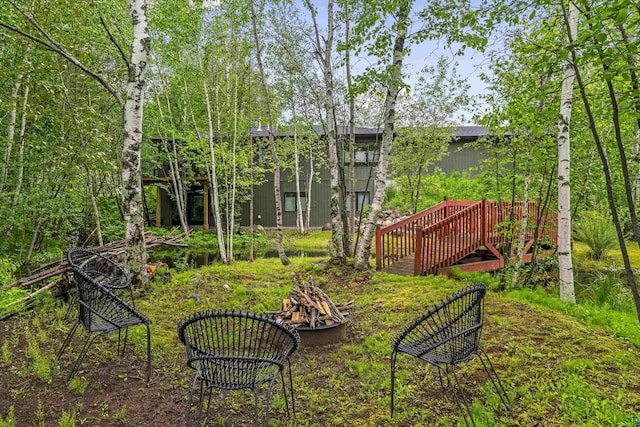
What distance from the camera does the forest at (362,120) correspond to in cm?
282

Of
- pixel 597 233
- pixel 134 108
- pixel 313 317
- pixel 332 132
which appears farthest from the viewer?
pixel 597 233

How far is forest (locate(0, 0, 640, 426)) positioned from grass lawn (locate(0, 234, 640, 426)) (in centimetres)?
3

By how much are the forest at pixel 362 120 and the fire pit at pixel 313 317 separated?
26 centimetres

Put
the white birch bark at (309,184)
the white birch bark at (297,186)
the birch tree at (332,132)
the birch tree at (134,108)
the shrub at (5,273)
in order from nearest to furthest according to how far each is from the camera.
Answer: the birch tree at (134,108)
the shrub at (5,273)
the birch tree at (332,132)
the white birch bark at (297,186)
the white birch bark at (309,184)

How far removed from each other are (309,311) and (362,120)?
993cm

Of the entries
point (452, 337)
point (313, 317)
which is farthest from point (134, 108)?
point (452, 337)

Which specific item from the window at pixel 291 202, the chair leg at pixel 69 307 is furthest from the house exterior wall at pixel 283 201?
the chair leg at pixel 69 307

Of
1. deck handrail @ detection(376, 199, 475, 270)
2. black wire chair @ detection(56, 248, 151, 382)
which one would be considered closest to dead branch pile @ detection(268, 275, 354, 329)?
black wire chair @ detection(56, 248, 151, 382)

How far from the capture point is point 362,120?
1304 cm

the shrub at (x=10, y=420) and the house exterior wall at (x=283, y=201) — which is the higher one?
the house exterior wall at (x=283, y=201)

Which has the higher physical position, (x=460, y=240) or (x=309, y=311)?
(x=460, y=240)

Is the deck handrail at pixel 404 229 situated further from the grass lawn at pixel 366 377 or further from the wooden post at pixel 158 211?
the wooden post at pixel 158 211

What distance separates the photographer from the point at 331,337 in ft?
13.8

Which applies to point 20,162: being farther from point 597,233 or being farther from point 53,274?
point 597,233
